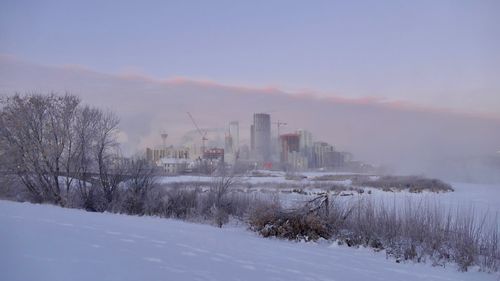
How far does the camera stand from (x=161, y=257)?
9047 millimetres

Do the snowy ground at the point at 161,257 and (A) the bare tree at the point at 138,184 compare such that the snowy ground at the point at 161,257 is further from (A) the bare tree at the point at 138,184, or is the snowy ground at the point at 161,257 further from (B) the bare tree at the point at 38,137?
(B) the bare tree at the point at 38,137

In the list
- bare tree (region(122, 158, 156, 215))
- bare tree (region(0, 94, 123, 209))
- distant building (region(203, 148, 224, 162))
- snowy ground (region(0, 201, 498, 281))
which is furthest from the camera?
distant building (region(203, 148, 224, 162))

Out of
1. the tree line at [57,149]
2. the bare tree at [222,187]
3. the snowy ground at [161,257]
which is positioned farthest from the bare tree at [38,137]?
the snowy ground at [161,257]

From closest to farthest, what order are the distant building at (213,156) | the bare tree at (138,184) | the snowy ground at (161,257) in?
1. the snowy ground at (161,257)
2. the bare tree at (138,184)
3. the distant building at (213,156)

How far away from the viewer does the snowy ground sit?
7.45m

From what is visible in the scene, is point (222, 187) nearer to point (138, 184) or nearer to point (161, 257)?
point (138, 184)

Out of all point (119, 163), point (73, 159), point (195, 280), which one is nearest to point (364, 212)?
point (195, 280)

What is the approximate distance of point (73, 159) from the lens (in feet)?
94.6

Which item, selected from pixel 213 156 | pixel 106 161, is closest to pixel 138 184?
pixel 106 161

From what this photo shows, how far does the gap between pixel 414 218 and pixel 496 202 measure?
17.9 meters

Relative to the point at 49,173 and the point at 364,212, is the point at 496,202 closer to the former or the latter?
the point at 364,212

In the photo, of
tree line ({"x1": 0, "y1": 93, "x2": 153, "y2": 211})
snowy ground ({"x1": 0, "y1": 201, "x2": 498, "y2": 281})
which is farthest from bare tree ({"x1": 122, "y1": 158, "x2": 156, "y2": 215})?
snowy ground ({"x1": 0, "y1": 201, "x2": 498, "y2": 281})

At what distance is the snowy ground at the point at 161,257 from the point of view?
7.45m

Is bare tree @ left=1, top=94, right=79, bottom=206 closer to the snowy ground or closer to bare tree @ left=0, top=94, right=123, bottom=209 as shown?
bare tree @ left=0, top=94, right=123, bottom=209
